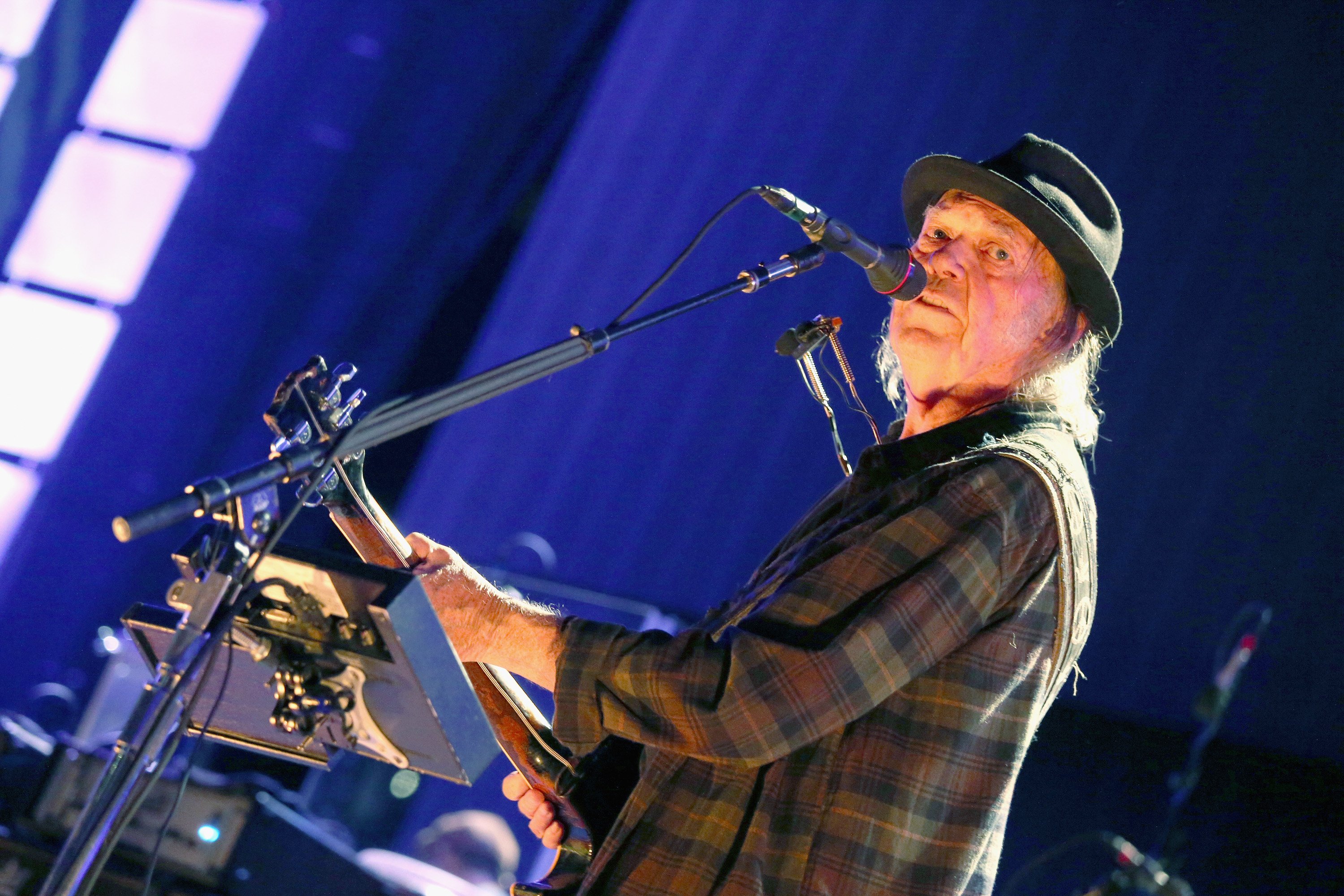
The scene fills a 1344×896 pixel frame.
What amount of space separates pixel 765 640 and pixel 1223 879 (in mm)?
2624

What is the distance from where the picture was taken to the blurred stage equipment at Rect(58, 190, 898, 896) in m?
1.36

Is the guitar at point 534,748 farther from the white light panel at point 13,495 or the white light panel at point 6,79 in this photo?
the white light panel at point 6,79

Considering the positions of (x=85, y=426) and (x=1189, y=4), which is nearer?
(x=1189, y=4)

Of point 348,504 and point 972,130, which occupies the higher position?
point 972,130

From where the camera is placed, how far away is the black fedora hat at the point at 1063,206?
2236mm

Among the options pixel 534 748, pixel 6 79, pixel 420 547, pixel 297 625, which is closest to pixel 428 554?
pixel 420 547

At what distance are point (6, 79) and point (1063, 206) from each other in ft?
18.7

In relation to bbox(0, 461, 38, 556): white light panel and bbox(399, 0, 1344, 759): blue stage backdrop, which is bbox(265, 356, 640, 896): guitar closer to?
bbox(399, 0, 1344, 759): blue stage backdrop

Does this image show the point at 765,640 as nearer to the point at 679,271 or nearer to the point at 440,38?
the point at 679,271

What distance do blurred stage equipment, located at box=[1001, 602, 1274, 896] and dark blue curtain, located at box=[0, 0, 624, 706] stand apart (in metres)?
3.49

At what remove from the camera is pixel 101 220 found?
5.95 m

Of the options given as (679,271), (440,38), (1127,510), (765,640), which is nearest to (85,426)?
(440,38)

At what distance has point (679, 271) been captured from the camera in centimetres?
564

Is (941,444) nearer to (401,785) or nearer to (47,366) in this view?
(401,785)
